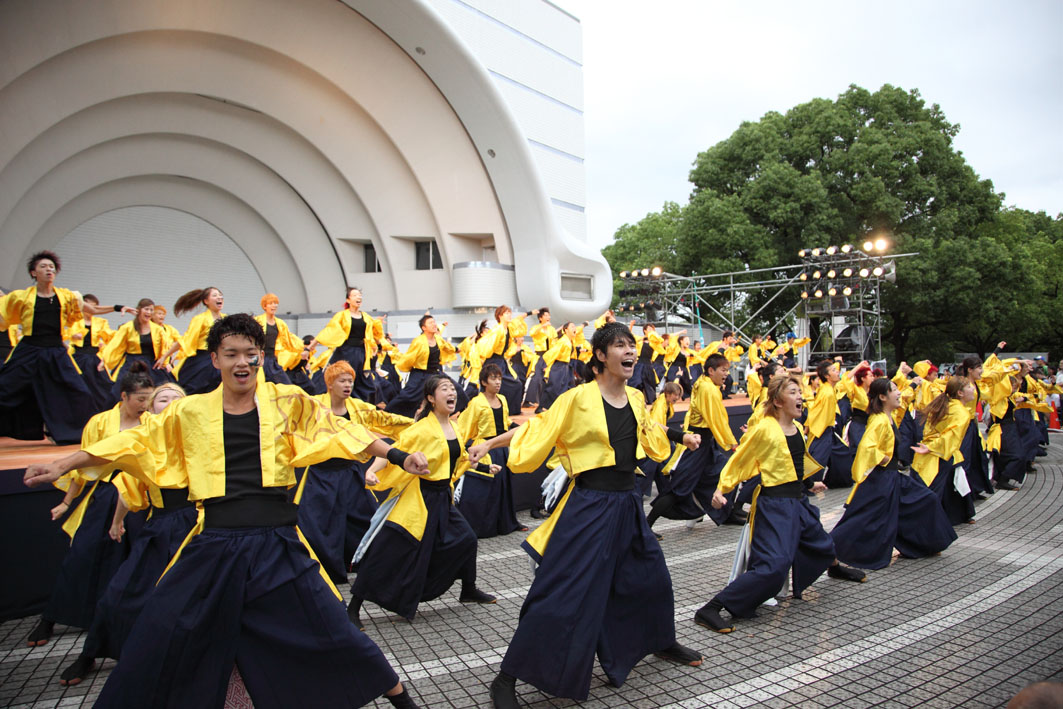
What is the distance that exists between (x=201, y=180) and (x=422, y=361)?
1731cm

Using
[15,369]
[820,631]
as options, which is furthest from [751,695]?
[15,369]

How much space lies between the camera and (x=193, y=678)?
2863 millimetres

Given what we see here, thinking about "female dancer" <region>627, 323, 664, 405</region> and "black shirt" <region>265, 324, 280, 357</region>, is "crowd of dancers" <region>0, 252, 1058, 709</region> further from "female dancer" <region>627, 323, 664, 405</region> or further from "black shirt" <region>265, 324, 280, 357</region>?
"female dancer" <region>627, 323, 664, 405</region>

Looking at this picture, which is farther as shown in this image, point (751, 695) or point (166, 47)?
point (166, 47)

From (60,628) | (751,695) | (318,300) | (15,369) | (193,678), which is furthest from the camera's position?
(318,300)

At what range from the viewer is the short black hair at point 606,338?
3.96m

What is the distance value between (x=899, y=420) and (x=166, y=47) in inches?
754

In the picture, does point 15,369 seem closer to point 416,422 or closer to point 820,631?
point 416,422

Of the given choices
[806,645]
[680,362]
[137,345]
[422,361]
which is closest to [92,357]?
[137,345]

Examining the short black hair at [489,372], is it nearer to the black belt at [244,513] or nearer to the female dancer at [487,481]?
the female dancer at [487,481]

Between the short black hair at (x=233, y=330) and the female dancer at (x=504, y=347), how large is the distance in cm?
761

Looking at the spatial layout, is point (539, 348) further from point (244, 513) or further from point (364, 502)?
point (244, 513)

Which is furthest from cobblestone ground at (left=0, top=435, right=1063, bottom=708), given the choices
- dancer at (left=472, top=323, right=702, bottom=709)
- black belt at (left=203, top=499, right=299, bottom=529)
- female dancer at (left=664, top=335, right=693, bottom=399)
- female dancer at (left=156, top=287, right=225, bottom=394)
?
female dancer at (left=664, top=335, right=693, bottom=399)

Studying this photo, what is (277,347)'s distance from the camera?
32.4 feet
